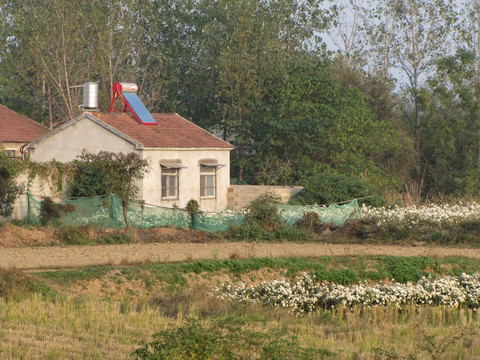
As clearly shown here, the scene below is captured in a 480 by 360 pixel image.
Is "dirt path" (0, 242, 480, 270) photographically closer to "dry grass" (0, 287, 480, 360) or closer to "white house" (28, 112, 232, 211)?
"dry grass" (0, 287, 480, 360)

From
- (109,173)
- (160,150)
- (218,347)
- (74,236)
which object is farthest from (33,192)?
(218,347)

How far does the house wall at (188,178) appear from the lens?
2667 centimetres

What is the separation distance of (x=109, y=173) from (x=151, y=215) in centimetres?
199

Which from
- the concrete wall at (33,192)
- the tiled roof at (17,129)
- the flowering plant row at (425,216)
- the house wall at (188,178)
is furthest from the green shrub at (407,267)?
the tiled roof at (17,129)

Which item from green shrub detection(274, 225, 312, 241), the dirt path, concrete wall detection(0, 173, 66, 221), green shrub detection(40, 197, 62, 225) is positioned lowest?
the dirt path

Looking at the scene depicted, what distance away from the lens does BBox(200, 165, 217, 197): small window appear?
95.1 feet

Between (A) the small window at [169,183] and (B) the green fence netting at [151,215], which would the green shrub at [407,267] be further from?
(A) the small window at [169,183]

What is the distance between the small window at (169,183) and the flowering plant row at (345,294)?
12076 millimetres

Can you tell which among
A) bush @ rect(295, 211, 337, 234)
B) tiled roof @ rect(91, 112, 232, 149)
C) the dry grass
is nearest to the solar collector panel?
tiled roof @ rect(91, 112, 232, 149)

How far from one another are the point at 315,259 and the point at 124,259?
4574 millimetres

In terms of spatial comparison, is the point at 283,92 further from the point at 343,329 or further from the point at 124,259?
Result: the point at 343,329

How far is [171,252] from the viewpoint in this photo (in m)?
18.9

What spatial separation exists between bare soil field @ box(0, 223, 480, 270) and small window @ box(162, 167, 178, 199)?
16.8 ft

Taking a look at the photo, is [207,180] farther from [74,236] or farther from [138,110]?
[74,236]
